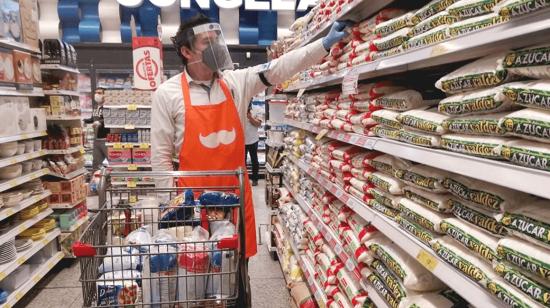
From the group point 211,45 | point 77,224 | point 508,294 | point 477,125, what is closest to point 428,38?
point 477,125

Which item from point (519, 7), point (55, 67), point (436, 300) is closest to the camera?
point (519, 7)

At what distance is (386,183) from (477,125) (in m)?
0.62

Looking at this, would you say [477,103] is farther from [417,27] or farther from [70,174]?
[70,174]

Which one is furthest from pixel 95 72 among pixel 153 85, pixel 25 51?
pixel 25 51

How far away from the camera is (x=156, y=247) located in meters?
1.52

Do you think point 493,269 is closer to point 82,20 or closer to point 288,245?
point 288,245

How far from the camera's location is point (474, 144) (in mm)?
1136

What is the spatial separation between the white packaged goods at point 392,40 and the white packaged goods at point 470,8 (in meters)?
0.32

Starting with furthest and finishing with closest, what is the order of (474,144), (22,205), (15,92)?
(22,205) < (15,92) < (474,144)

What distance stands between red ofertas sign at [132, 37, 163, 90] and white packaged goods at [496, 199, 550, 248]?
543 centimetres

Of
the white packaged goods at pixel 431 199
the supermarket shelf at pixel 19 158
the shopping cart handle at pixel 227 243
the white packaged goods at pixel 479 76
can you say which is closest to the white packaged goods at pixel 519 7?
the white packaged goods at pixel 479 76

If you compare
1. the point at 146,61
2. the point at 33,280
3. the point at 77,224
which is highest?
the point at 146,61

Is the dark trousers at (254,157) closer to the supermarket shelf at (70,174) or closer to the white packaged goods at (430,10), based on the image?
the supermarket shelf at (70,174)

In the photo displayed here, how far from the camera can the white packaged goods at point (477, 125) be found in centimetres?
110
